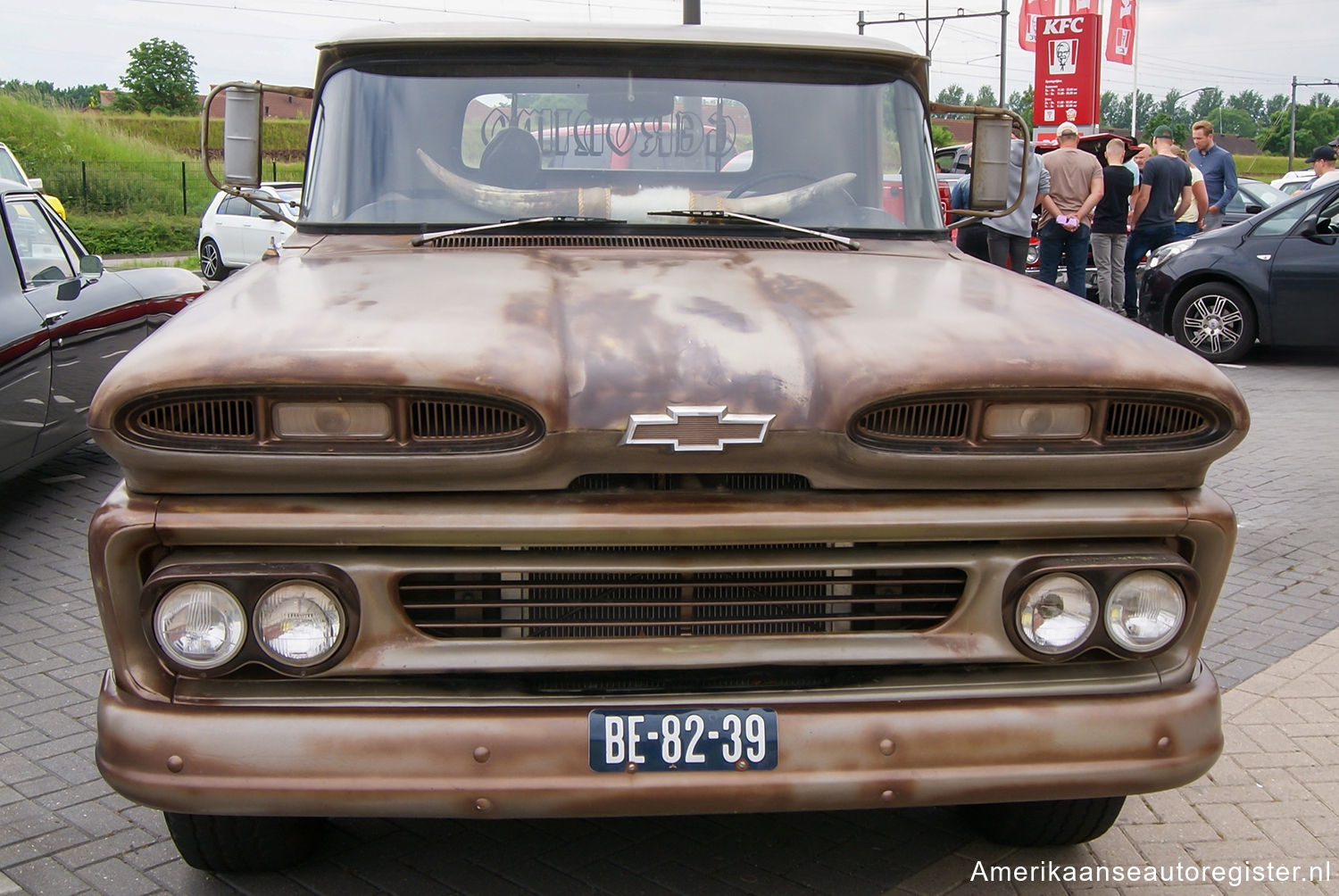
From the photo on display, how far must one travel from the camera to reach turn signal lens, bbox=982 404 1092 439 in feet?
8.36

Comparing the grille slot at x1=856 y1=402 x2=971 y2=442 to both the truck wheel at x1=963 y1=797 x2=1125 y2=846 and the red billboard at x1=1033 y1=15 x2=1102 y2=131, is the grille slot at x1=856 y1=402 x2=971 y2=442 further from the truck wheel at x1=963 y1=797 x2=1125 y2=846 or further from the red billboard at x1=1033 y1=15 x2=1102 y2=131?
the red billboard at x1=1033 y1=15 x2=1102 y2=131

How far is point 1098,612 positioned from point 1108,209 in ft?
36.1

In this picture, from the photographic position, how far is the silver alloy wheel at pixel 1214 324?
38.7 feet

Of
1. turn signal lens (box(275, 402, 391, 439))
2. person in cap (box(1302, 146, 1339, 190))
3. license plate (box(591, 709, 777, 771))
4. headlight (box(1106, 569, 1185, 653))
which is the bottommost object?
license plate (box(591, 709, 777, 771))

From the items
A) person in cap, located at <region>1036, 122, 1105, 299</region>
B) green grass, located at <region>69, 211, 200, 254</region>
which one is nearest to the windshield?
person in cap, located at <region>1036, 122, 1105, 299</region>

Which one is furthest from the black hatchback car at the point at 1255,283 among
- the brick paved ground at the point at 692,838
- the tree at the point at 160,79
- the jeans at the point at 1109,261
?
the tree at the point at 160,79

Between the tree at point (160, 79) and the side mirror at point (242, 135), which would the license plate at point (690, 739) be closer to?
the side mirror at point (242, 135)

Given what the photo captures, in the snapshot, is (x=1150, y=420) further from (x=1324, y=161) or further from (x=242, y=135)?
(x=1324, y=161)

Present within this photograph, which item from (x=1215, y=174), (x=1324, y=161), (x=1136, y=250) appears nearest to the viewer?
(x=1136, y=250)

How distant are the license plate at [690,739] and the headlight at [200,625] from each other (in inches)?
28.6

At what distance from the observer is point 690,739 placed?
8.33ft

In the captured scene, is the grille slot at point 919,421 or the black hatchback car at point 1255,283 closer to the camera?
the grille slot at point 919,421

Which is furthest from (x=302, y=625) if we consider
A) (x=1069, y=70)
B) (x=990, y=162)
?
(x=1069, y=70)

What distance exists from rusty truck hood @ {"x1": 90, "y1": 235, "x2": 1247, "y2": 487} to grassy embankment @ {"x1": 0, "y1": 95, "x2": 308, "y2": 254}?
1149 inches
